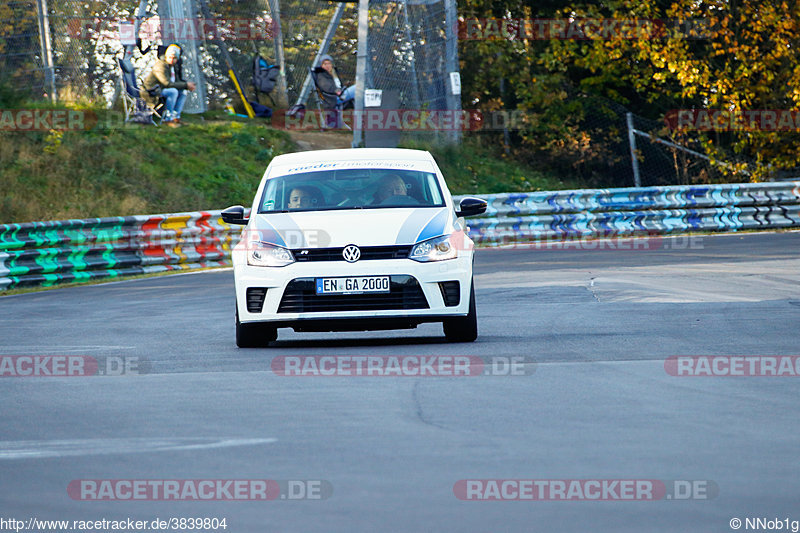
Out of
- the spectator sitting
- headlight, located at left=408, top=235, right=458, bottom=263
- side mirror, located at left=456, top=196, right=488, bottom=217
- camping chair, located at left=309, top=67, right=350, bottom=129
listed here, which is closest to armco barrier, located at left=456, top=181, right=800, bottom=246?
the spectator sitting

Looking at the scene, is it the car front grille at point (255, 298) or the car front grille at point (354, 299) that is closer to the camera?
the car front grille at point (354, 299)

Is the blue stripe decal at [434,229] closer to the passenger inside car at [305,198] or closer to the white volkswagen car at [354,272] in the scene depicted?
the white volkswagen car at [354,272]

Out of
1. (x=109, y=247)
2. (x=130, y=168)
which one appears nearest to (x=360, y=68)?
(x=130, y=168)

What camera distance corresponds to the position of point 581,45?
119 feet

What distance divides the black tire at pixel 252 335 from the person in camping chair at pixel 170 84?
63.4 ft

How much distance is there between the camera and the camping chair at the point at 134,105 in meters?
30.5

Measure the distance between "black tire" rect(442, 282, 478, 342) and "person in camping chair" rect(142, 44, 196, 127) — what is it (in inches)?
775

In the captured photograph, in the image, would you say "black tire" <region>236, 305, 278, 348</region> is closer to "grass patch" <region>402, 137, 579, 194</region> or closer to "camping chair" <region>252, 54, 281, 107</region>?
"grass patch" <region>402, 137, 579, 194</region>

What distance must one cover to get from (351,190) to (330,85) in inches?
835

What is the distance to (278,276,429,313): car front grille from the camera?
10.6m

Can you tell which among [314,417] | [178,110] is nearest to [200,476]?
[314,417]

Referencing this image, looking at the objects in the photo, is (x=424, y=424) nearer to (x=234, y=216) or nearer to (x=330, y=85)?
(x=234, y=216)

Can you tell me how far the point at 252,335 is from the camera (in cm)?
1104

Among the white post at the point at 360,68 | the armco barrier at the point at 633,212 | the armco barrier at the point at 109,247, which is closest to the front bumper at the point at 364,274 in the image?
the armco barrier at the point at 109,247
